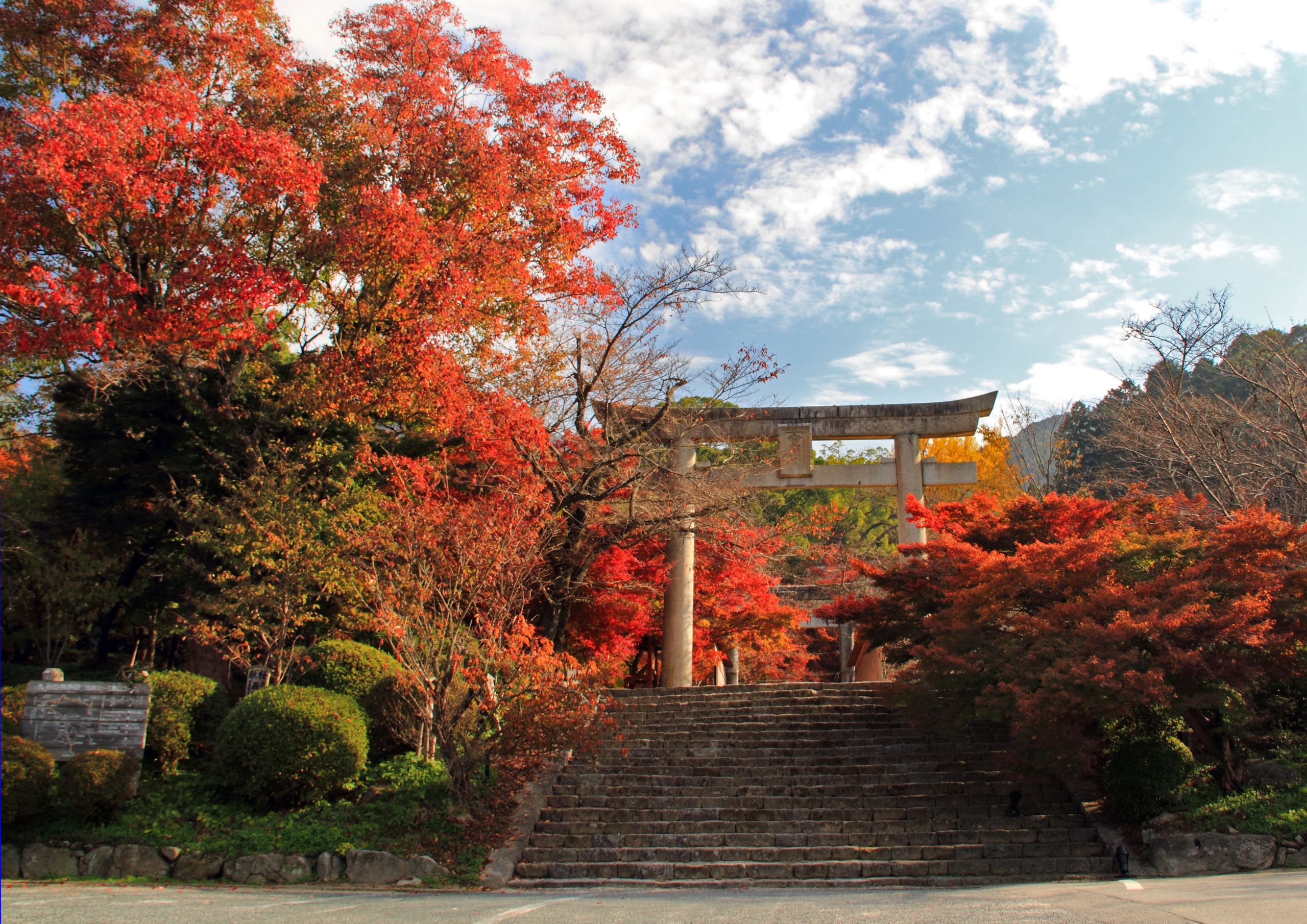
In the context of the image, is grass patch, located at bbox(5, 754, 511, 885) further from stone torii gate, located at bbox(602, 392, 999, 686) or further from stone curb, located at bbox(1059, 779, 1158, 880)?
stone torii gate, located at bbox(602, 392, 999, 686)

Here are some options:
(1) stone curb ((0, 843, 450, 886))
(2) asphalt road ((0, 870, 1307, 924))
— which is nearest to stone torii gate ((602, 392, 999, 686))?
(1) stone curb ((0, 843, 450, 886))

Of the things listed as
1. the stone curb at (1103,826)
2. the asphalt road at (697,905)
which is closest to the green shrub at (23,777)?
the asphalt road at (697,905)

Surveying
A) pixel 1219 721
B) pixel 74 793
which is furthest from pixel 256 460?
pixel 1219 721

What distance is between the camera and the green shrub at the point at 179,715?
9.73 metres

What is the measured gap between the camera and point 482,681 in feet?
30.7

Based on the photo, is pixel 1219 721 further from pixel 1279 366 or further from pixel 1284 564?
pixel 1279 366

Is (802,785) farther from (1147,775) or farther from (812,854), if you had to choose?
(1147,775)

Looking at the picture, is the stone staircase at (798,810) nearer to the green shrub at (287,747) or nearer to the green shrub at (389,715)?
the green shrub at (389,715)

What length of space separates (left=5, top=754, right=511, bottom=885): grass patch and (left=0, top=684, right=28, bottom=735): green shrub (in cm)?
109

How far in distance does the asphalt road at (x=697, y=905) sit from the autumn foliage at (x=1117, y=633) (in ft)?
5.49

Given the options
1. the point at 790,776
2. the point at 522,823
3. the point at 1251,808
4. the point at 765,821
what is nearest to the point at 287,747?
the point at 522,823

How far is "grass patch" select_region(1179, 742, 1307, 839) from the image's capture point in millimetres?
8672

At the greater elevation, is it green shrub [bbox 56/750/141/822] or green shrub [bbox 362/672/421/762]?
green shrub [bbox 362/672/421/762]

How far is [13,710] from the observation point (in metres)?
9.38
